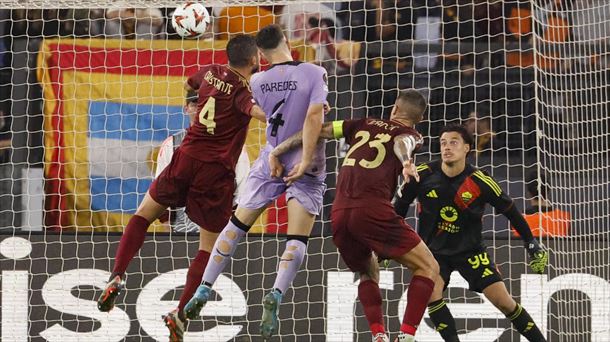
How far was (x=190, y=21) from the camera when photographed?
10320mm

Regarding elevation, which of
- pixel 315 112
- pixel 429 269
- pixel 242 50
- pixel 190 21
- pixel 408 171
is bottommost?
pixel 429 269

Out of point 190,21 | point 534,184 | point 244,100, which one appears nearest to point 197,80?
point 244,100

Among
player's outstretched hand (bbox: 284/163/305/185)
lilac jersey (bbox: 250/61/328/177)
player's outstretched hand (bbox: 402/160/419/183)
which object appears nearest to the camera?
player's outstretched hand (bbox: 402/160/419/183)

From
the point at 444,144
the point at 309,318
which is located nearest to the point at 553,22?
the point at 444,144

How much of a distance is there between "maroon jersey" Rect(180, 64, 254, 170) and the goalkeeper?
5.08 feet

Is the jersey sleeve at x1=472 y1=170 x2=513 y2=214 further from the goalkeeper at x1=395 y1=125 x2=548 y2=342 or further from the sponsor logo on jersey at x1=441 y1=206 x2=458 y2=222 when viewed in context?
the sponsor logo on jersey at x1=441 y1=206 x2=458 y2=222

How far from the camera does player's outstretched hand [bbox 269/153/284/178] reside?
357 inches

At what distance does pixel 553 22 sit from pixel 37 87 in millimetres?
5173

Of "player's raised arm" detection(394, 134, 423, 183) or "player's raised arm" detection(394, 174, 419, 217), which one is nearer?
"player's raised arm" detection(394, 134, 423, 183)

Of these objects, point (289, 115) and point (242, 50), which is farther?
point (242, 50)

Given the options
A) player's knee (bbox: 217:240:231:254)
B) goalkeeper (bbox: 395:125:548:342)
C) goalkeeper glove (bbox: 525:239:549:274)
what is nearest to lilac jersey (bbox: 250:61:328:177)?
player's knee (bbox: 217:240:231:254)

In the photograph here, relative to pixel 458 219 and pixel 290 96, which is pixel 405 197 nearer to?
pixel 458 219

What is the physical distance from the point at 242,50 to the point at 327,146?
9.05 ft

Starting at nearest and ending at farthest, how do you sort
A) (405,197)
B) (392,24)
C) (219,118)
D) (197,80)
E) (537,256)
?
1. (219,118)
2. (197,80)
3. (537,256)
4. (405,197)
5. (392,24)
